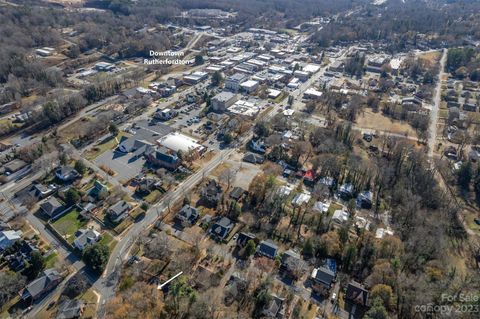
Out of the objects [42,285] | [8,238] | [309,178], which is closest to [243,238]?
[309,178]

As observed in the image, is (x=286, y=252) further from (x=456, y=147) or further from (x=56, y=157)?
(x=456, y=147)

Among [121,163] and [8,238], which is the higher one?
[8,238]

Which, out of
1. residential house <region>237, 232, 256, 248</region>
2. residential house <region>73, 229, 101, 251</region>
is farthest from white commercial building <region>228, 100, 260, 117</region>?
residential house <region>73, 229, 101, 251</region>

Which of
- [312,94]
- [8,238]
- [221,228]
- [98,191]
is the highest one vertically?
[8,238]

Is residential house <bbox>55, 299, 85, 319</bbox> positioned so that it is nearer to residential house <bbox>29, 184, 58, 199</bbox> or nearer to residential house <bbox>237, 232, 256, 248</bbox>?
residential house <bbox>237, 232, 256, 248</bbox>

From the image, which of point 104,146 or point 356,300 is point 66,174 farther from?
point 356,300

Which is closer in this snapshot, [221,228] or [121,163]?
[221,228]

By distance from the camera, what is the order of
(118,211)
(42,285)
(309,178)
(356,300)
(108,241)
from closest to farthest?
(42,285) → (356,300) → (108,241) → (118,211) → (309,178)

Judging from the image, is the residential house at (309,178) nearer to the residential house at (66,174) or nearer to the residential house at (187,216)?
the residential house at (187,216)
